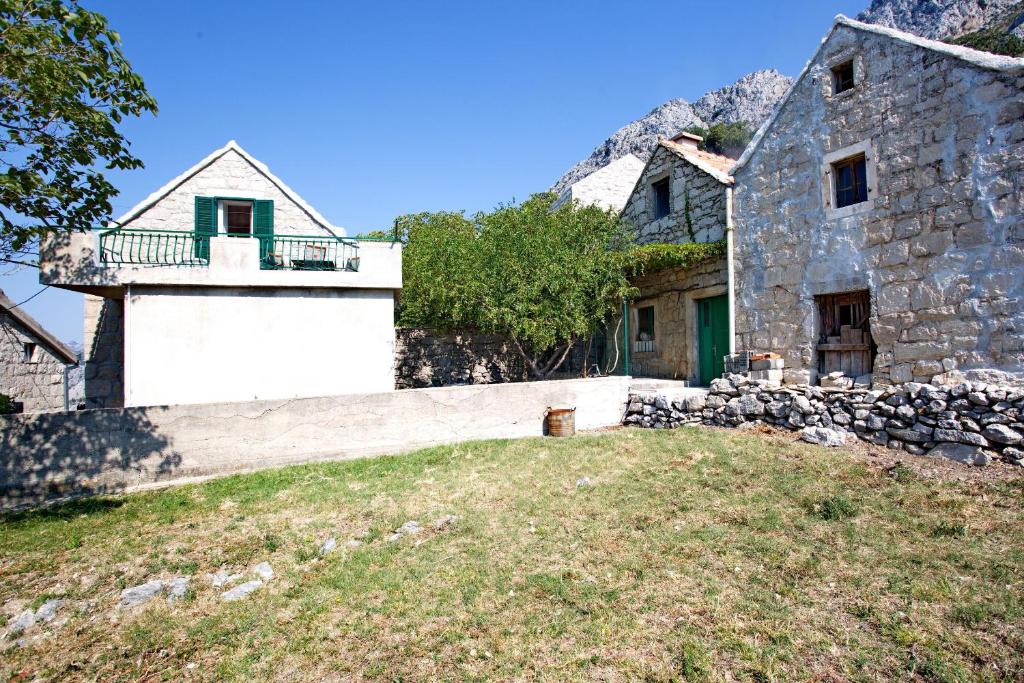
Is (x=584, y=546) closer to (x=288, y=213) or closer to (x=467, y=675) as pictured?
(x=467, y=675)

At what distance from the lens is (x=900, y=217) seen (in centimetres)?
885

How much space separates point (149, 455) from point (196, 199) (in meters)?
7.21

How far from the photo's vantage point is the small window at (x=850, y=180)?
31.6ft

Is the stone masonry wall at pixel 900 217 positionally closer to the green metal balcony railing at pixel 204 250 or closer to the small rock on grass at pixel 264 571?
the green metal balcony railing at pixel 204 250

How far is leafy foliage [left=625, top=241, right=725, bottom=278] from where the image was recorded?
1212 cm

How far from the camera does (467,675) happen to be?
10.1ft

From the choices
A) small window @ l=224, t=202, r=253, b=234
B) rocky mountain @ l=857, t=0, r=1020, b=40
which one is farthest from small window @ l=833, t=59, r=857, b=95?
rocky mountain @ l=857, t=0, r=1020, b=40

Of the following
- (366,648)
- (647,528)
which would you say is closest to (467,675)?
(366,648)

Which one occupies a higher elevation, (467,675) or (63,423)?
(63,423)

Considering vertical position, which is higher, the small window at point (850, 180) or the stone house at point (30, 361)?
the small window at point (850, 180)

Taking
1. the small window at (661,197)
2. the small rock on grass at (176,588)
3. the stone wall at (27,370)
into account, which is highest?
the small window at (661,197)

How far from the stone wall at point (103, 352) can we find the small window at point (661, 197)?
1369 cm

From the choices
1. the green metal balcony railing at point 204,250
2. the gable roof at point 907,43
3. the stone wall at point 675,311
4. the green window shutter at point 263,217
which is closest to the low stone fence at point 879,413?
the stone wall at point 675,311

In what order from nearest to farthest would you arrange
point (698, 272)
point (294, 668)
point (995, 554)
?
point (294, 668) → point (995, 554) → point (698, 272)
